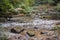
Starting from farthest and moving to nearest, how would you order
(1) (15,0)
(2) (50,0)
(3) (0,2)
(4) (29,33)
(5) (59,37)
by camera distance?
(2) (50,0) < (1) (15,0) < (3) (0,2) < (4) (29,33) < (5) (59,37)

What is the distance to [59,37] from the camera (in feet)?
31.4

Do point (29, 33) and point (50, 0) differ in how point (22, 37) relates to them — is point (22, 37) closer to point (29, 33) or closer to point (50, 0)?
point (29, 33)

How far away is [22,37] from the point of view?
383 inches

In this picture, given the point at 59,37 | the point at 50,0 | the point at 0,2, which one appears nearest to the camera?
the point at 59,37

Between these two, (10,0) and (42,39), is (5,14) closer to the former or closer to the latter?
(10,0)

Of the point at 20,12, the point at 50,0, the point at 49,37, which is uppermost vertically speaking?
the point at 49,37

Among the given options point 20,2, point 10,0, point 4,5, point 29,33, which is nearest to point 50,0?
point 20,2

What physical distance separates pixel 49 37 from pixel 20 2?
44.1ft

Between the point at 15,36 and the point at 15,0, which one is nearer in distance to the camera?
the point at 15,36

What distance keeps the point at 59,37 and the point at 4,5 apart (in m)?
9.59

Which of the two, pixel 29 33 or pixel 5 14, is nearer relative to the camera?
pixel 29 33

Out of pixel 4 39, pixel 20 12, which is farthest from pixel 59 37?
pixel 20 12

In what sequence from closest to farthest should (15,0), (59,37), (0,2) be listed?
(59,37) < (0,2) < (15,0)

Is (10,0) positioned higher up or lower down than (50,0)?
higher up
